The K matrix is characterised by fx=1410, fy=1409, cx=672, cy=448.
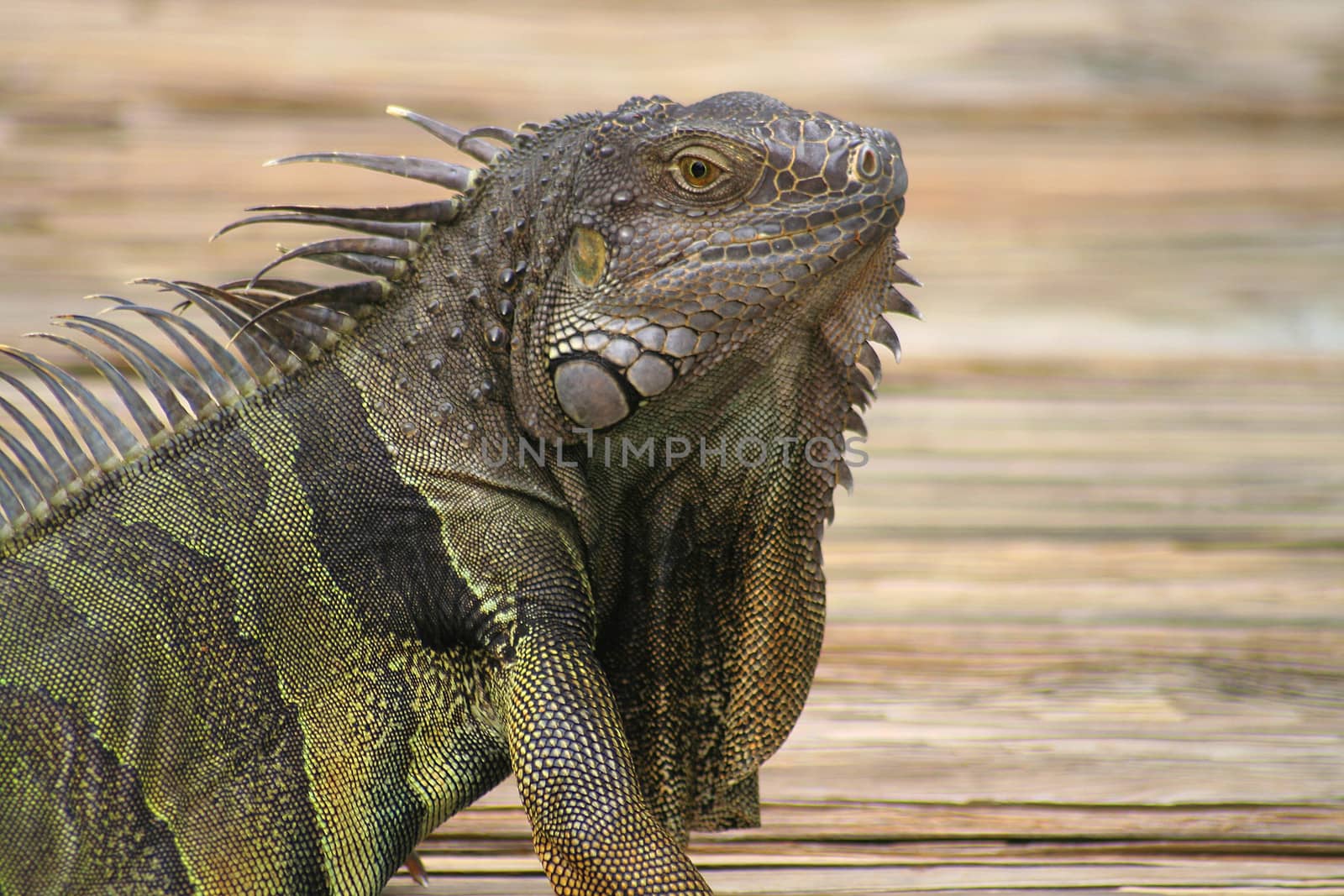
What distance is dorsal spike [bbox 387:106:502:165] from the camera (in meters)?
2.82

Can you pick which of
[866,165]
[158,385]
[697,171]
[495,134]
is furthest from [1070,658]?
[158,385]

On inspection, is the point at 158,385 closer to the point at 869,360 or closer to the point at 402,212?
the point at 402,212

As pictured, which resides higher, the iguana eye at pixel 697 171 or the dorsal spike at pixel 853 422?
the iguana eye at pixel 697 171

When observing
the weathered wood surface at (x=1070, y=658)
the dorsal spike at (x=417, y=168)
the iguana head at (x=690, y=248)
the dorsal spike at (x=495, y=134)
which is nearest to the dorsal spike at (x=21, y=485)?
the dorsal spike at (x=417, y=168)

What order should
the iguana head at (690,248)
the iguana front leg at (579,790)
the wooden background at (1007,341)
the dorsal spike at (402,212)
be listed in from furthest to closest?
the wooden background at (1007,341) < the dorsal spike at (402,212) < the iguana head at (690,248) < the iguana front leg at (579,790)

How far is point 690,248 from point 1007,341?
4.10 m

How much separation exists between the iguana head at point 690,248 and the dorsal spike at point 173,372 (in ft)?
2.01

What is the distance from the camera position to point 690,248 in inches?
98.3

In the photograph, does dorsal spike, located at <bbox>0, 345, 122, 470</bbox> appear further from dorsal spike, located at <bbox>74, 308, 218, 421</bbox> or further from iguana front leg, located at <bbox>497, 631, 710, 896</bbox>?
iguana front leg, located at <bbox>497, 631, 710, 896</bbox>

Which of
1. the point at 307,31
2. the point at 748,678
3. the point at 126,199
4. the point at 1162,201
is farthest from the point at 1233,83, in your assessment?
the point at 748,678

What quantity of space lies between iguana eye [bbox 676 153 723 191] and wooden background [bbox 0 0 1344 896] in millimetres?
1607

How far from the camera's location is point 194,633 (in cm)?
245

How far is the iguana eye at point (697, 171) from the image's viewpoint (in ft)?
8.29

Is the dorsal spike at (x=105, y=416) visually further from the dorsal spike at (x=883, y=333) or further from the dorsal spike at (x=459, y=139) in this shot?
the dorsal spike at (x=883, y=333)
